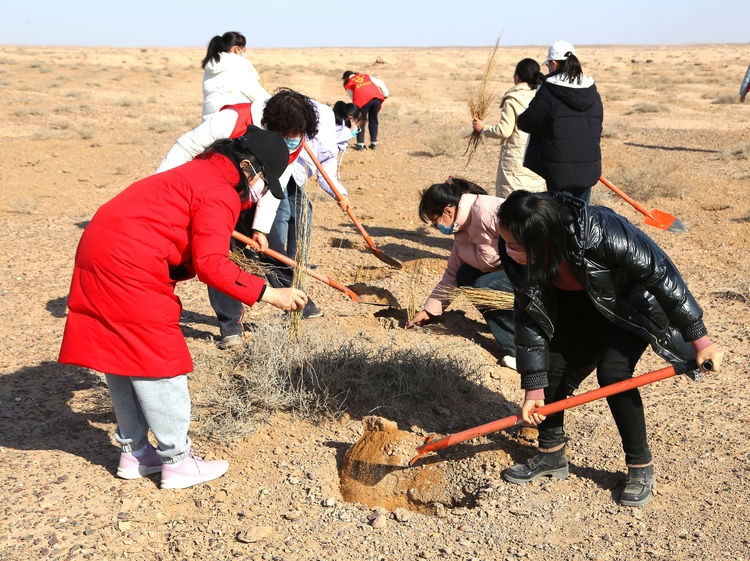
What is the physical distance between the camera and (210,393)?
12.4ft

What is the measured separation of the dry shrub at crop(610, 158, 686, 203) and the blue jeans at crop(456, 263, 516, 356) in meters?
5.04

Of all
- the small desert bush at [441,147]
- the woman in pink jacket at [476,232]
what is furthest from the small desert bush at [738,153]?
the woman in pink jacket at [476,232]

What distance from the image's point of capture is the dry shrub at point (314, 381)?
3721mm

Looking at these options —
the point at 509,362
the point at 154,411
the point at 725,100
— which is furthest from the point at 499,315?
the point at 725,100

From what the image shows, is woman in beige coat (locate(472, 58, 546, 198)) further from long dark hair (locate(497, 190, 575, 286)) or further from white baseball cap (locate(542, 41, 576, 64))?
long dark hair (locate(497, 190, 575, 286))

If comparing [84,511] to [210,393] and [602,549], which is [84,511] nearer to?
[210,393]

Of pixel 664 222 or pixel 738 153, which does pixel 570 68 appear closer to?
pixel 664 222

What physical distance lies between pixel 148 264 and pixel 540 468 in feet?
6.06

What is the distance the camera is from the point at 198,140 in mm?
3805

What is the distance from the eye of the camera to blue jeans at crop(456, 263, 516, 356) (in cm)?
435

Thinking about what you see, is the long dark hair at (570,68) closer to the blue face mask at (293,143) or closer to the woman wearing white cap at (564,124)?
the woman wearing white cap at (564,124)

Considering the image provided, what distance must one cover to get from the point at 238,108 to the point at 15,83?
21.6 m

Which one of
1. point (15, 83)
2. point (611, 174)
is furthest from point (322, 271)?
point (15, 83)

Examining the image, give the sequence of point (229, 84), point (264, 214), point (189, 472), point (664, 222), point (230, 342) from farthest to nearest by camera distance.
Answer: point (664, 222) → point (229, 84) → point (230, 342) → point (264, 214) → point (189, 472)
